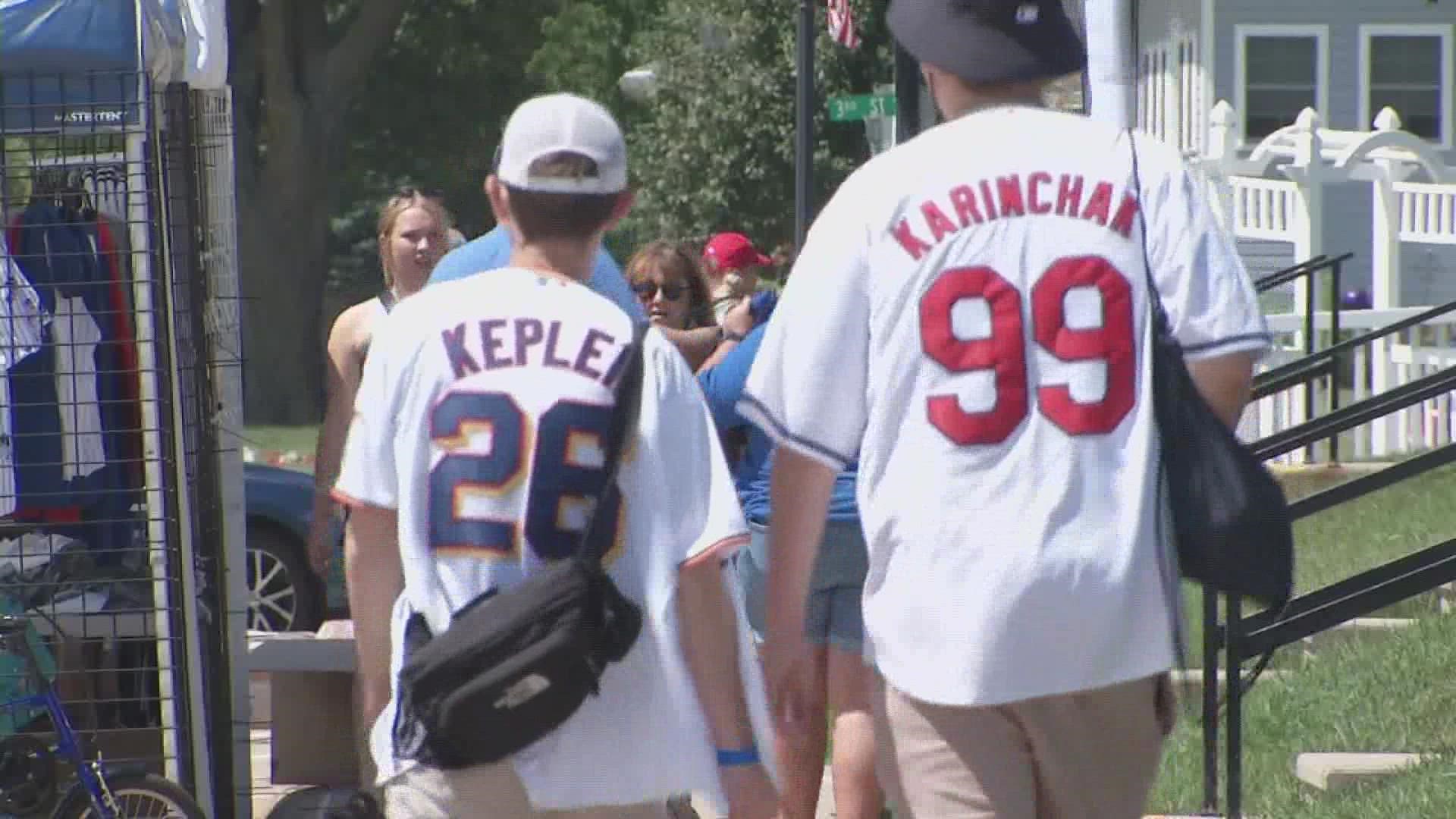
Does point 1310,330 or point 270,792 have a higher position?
point 1310,330

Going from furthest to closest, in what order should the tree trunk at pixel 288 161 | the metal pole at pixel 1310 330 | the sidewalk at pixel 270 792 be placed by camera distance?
1. the tree trunk at pixel 288 161
2. the metal pole at pixel 1310 330
3. the sidewalk at pixel 270 792

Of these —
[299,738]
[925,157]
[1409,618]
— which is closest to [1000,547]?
[925,157]

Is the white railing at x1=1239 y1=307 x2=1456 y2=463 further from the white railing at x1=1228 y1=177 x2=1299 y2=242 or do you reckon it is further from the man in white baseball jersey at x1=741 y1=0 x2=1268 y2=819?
the man in white baseball jersey at x1=741 y1=0 x2=1268 y2=819

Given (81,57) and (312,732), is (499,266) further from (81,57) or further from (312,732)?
(312,732)

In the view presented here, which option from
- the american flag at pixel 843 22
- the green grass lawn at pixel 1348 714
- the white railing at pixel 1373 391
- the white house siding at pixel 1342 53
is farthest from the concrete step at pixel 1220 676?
the white house siding at pixel 1342 53

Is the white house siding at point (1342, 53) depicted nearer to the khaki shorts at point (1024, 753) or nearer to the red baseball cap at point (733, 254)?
the red baseball cap at point (733, 254)

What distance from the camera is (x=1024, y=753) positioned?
349 cm

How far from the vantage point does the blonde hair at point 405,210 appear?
7.62 m

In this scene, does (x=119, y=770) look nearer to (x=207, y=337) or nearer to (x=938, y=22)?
(x=207, y=337)

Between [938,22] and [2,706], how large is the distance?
3797 millimetres

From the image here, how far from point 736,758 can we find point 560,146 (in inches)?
36.0

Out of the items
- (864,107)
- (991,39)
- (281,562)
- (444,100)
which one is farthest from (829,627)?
(444,100)

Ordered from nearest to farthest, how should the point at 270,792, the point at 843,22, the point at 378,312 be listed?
the point at 270,792 < the point at 378,312 < the point at 843,22

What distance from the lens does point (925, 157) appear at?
3.52 m
